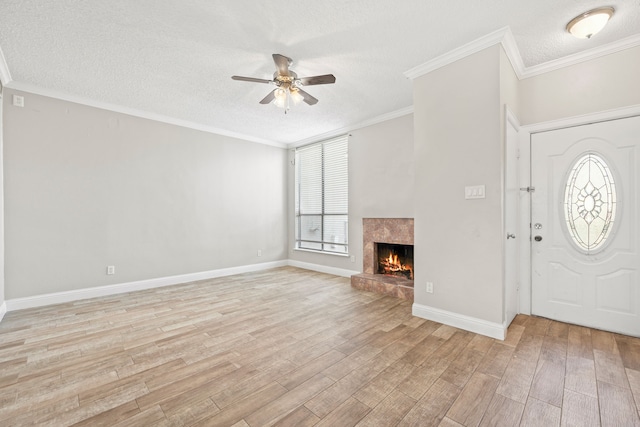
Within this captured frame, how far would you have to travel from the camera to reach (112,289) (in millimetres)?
4184

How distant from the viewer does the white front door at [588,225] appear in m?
2.67

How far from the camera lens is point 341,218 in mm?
5566

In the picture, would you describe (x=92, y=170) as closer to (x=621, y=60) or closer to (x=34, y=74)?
(x=34, y=74)

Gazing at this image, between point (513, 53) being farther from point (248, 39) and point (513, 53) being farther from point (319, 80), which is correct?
point (248, 39)

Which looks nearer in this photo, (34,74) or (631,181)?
(631,181)

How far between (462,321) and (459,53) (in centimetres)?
280

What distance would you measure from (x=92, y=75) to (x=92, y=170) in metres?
1.41

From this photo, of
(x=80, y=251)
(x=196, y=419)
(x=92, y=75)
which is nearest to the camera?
(x=196, y=419)

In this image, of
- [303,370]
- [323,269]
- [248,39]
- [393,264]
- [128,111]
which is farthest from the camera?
[323,269]

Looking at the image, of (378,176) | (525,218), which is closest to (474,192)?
(525,218)

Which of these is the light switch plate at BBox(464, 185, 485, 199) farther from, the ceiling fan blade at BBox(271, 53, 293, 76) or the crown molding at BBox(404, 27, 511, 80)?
the ceiling fan blade at BBox(271, 53, 293, 76)

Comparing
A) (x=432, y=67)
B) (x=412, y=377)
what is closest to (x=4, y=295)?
(x=412, y=377)

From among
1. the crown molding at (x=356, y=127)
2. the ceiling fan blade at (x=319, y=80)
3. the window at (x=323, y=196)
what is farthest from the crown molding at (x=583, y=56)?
the window at (x=323, y=196)

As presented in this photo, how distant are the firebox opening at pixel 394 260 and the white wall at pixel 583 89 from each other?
2.47 m
